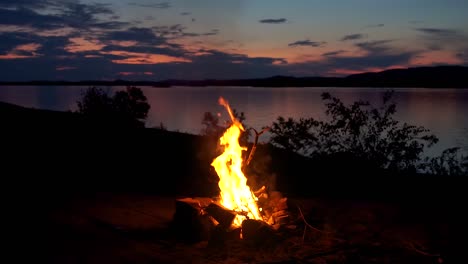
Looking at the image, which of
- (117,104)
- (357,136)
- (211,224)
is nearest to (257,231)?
(211,224)

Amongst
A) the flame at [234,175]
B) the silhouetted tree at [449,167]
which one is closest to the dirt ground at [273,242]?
the flame at [234,175]

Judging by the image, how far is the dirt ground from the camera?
623 centimetres

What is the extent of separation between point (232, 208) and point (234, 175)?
0.53m

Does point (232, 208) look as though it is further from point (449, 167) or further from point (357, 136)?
point (449, 167)

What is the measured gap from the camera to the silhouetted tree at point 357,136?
14.4 metres

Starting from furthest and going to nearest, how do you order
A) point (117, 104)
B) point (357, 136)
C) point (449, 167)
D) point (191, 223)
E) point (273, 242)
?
1. point (117, 104)
2. point (449, 167)
3. point (357, 136)
4. point (191, 223)
5. point (273, 242)

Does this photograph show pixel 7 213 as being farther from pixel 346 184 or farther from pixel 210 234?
pixel 346 184

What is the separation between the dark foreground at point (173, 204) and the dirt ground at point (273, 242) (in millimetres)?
15

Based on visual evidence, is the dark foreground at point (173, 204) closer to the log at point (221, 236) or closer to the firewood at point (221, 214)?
the log at point (221, 236)

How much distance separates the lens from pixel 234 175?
7.69 meters

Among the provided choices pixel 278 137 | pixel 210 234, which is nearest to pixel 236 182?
pixel 210 234

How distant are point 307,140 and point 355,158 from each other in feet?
5.46

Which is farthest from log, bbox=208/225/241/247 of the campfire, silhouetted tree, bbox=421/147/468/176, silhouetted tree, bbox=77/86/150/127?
silhouetted tree, bbox=77/86/150/127

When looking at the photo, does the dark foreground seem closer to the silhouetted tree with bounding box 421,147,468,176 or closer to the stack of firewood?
the stack of firewood
